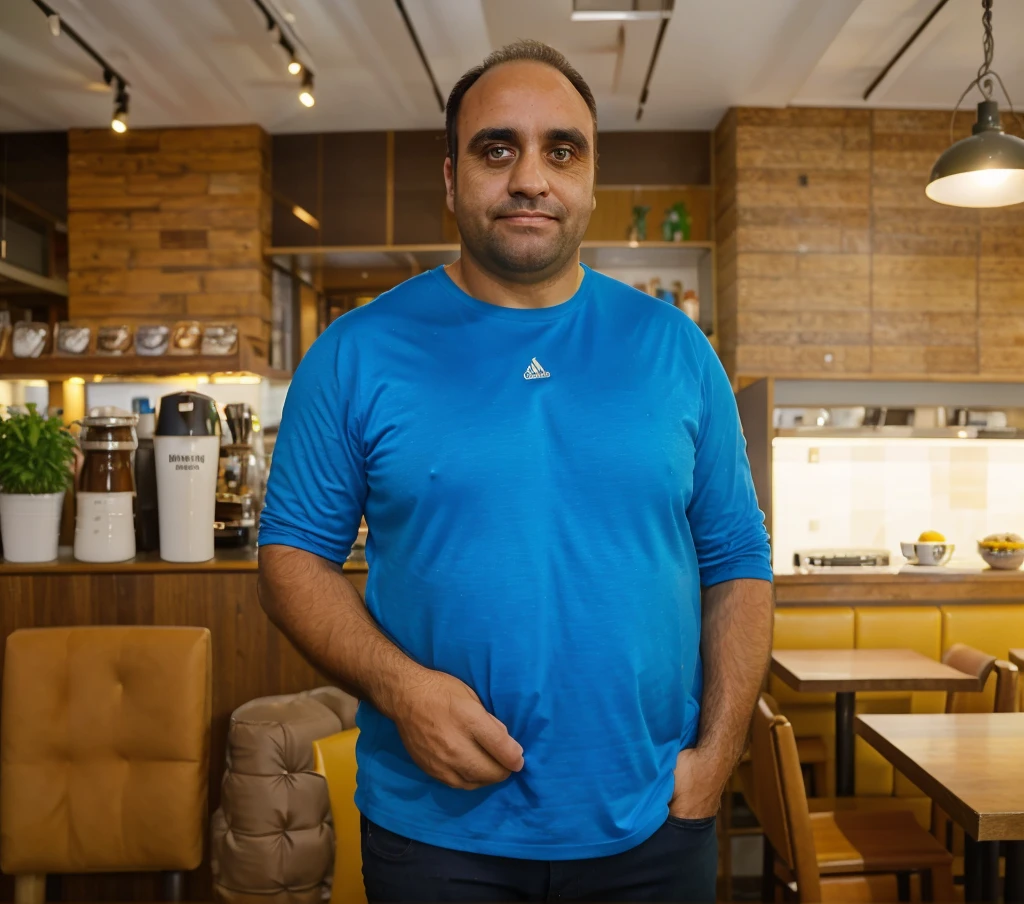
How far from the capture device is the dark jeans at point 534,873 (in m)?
1.02

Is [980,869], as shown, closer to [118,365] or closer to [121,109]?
[118,365]

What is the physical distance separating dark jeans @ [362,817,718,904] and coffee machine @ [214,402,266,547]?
1.98m

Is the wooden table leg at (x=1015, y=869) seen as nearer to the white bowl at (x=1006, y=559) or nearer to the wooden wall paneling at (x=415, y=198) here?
the white bowl at (x=1006, y=559)

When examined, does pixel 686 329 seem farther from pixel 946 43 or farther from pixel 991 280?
pixel 991 280

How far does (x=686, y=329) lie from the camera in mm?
1193

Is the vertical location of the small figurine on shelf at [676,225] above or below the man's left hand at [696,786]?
above

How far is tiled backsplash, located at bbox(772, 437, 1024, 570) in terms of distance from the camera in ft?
18.4

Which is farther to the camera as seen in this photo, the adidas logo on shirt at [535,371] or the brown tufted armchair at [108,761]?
the brown tufted armchair at [108,761]

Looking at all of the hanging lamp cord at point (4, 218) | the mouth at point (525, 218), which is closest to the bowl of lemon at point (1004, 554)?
the mouth at point (525, 218)

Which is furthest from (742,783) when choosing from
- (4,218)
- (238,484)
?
(4,218)

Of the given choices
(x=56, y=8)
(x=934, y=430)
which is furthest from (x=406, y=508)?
(x=934, y=430)

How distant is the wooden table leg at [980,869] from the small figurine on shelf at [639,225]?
159 inches

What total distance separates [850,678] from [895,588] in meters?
0.89

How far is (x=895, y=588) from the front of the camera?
3707 millimetres
